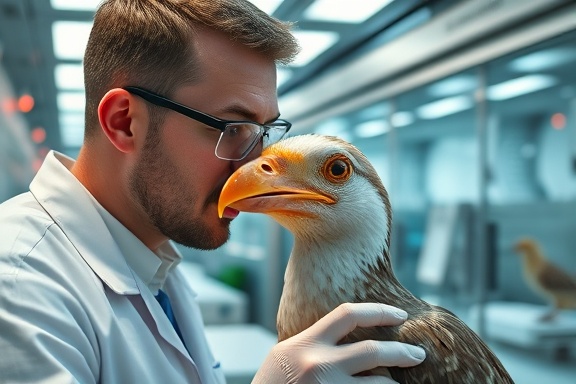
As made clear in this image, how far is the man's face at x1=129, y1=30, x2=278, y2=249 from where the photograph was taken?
1.17 m

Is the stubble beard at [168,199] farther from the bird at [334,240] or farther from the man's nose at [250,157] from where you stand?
the bird at [334,240]

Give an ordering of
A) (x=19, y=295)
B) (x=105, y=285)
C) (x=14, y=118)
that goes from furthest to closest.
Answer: (x=14, y=118) → (x=105, y=285) → (x=19, y=295)

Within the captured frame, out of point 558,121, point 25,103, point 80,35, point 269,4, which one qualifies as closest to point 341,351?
point 558,121

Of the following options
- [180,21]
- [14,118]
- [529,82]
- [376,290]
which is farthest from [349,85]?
[14,118]

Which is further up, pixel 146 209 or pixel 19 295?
pixel 146 209

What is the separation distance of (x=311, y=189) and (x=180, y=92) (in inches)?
15.4

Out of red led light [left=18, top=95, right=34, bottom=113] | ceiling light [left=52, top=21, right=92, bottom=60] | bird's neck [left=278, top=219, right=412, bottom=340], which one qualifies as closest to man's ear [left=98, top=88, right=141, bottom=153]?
bird's neck [left=278, top=219, right=412, bottom=340]

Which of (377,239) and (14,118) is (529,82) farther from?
(14,118)

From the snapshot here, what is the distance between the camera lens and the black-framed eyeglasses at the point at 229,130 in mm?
1165

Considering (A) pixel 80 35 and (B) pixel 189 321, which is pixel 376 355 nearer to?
(B) pixel 189 321

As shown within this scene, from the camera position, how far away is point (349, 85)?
398 cm

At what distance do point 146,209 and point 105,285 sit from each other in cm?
18

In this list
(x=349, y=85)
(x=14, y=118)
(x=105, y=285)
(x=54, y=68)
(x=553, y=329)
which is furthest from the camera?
(x=14, y=118)

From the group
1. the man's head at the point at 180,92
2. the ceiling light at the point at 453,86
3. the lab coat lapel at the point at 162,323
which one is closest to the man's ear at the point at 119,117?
the man's head at the point at 180,92
